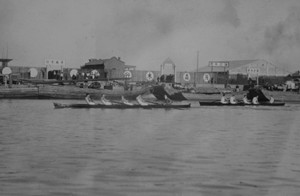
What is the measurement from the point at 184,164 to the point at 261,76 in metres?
79.0

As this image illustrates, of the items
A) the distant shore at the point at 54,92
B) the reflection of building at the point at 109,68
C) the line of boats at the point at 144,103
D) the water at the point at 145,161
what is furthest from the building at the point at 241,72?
the water at the point at 145,161

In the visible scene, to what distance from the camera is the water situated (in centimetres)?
1259

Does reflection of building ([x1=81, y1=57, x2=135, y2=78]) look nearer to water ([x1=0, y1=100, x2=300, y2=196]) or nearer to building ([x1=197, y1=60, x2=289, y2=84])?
building ([x1=197, y1=60, x2=289, y2=84])

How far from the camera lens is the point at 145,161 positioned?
16594mm

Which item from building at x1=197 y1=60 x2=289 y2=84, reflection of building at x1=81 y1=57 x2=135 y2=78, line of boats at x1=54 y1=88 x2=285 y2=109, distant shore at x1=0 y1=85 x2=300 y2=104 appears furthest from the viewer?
building at x1=197 y1=60 x2=289 y2=84

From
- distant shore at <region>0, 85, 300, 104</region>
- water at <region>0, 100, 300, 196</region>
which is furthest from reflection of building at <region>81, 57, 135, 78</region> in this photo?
water at <region>0, 100, 300, 196</region>

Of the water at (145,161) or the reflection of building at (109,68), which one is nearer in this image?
the water at (145,161)

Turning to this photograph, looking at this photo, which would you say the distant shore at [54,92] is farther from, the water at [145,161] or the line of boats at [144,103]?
the water at [145,161]

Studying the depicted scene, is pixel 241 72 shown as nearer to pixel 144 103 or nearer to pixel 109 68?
pixel 109 68

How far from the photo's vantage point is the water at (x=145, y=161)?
12586 mm

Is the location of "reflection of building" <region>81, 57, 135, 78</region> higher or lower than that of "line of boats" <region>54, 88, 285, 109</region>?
higher

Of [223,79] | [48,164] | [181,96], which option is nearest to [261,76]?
[223,79]

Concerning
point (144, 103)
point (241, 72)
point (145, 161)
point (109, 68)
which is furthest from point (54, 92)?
point (145, 161)

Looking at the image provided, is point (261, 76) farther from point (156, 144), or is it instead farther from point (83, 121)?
point (156, 144)
